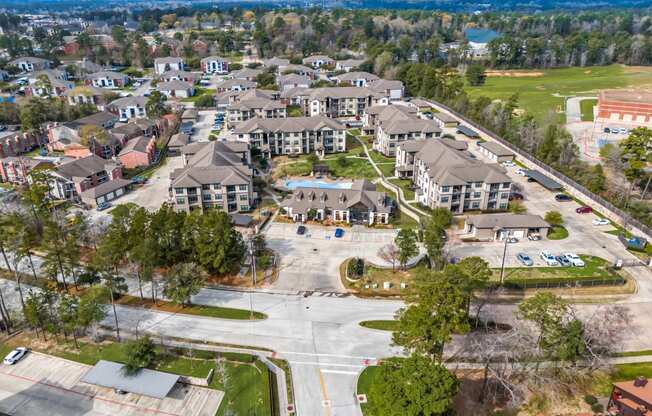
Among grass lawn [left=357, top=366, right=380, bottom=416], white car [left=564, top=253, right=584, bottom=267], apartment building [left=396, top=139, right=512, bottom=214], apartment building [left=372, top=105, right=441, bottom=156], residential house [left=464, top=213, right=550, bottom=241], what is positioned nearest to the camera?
grass lawn [left=357, top=366, right=380, bottom=416]

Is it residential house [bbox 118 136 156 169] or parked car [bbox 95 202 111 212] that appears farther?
residential house [bbox 118 136 156 169]

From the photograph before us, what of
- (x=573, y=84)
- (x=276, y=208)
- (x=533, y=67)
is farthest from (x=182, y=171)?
(x=533, y=67)

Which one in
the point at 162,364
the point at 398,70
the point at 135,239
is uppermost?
the point at 398,70

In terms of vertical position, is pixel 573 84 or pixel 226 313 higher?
pixel 573 84

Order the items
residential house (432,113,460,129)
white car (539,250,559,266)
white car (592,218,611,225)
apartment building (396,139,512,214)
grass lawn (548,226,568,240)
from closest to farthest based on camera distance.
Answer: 1. white car (539,250,559,266)
2. grass lawn (548,226,568,240)
3. white car (592,218,611,225)
4. apartment building (396,139,512,214)
5. residential house (432,113,460,129)

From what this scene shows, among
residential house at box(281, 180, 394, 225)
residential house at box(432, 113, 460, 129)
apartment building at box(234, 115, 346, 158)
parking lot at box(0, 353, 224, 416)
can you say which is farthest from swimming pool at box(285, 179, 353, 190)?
parking lot at box(0, 353, 224, 416)

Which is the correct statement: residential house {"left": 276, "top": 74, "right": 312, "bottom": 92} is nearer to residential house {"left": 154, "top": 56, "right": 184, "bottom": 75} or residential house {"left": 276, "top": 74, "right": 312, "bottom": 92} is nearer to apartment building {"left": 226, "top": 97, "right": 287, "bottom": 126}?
apartment building {"left": 226, "top": 97, "right": 287, "bottom": 126}

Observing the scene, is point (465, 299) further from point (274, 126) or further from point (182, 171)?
point (274, 126)
